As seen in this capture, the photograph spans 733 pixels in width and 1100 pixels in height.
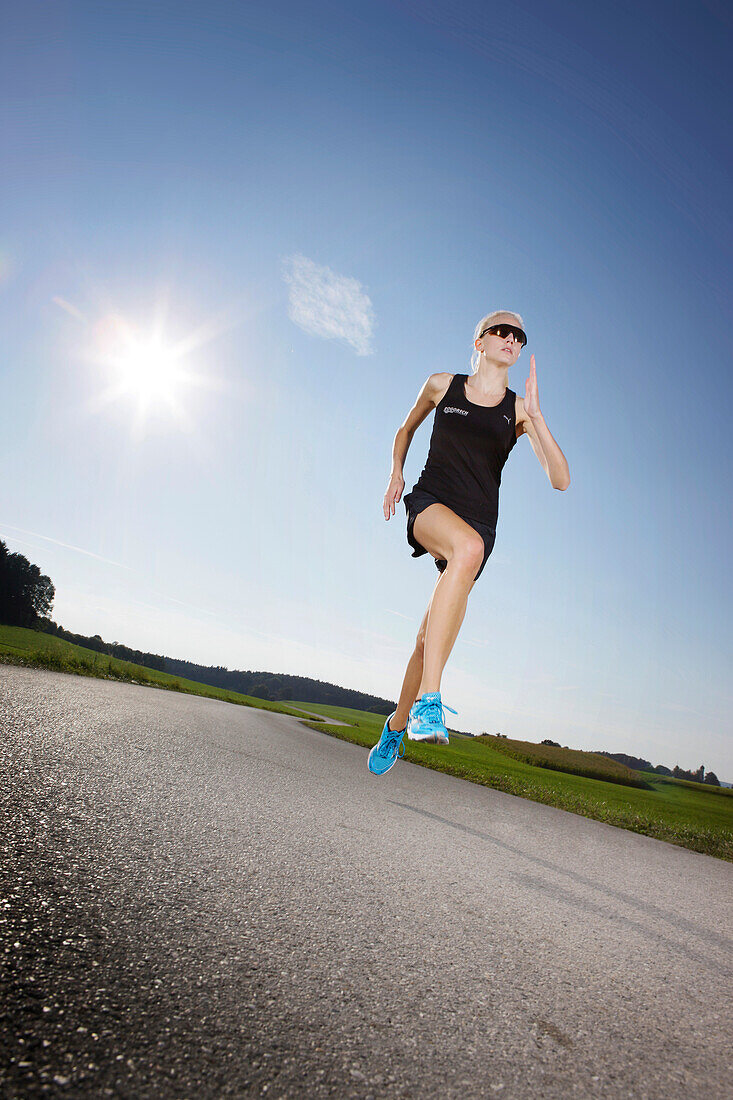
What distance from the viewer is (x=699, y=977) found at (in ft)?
7.07

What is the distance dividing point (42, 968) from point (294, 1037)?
0.60m

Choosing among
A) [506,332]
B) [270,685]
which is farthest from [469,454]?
[270,685]

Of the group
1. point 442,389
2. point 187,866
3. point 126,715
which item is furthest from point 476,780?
point 187,866

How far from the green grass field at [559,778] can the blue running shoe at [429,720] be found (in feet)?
0.66

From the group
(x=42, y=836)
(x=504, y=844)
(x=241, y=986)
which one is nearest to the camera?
(x=241, y=986)

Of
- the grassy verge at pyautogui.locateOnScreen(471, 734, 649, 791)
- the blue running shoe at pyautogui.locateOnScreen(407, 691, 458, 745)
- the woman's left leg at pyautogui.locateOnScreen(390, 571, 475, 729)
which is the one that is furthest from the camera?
the grassy verge at pyautogui.locateOnScreen(471, 734, 649, 791)

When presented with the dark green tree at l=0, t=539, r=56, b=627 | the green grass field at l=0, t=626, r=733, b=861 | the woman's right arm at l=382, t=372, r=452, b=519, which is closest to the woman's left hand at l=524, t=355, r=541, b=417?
the woman's right arm at l=382, t=372, r=452, b=519

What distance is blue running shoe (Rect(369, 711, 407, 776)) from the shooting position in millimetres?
4156

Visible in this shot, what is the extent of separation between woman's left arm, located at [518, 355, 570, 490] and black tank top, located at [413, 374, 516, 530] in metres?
0.12

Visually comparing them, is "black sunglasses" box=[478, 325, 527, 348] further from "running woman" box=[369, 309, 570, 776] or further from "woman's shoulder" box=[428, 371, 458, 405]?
"woman's shoulder" box=[428, 371, 458, 405]

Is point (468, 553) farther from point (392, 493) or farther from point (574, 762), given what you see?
point (574, 762)

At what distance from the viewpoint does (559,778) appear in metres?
25.6

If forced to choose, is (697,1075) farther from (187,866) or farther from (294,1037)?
(187,866)

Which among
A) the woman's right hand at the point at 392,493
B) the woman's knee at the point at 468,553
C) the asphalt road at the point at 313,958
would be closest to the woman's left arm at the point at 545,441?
the woman's knee at the point at 468,553
